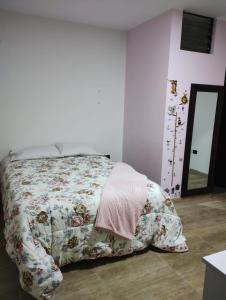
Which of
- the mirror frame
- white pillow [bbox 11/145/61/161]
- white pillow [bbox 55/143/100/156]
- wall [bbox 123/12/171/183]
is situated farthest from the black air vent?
white pillow [bbox 11/145/61/161]

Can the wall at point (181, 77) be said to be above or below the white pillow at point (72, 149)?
above

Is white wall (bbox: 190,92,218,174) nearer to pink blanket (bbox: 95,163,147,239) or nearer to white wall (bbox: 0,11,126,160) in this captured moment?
white wall (bbox: 0,11,126,160)

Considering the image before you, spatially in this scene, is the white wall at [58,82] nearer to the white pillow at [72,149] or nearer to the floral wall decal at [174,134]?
the white pillow at [72,149]

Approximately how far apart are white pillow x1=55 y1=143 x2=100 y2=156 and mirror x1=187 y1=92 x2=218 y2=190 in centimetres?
150

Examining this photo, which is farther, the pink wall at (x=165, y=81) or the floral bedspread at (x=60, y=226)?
the pink wall at (x=165, y=81)

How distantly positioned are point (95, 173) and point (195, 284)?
1.42m

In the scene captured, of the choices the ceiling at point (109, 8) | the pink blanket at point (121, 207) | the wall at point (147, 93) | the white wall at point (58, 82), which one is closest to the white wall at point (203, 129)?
the wall at point (147, 93)

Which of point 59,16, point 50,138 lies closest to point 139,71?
point 59,16

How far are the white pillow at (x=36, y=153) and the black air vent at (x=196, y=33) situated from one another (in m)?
2.23

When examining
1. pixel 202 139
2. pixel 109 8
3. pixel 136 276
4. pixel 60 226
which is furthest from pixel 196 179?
pixel 109 8

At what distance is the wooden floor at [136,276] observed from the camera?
1870mm

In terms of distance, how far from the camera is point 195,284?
1.99m

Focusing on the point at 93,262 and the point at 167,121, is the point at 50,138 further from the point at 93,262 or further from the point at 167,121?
the point at 93,262

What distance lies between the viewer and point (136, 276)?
207 centimetres
